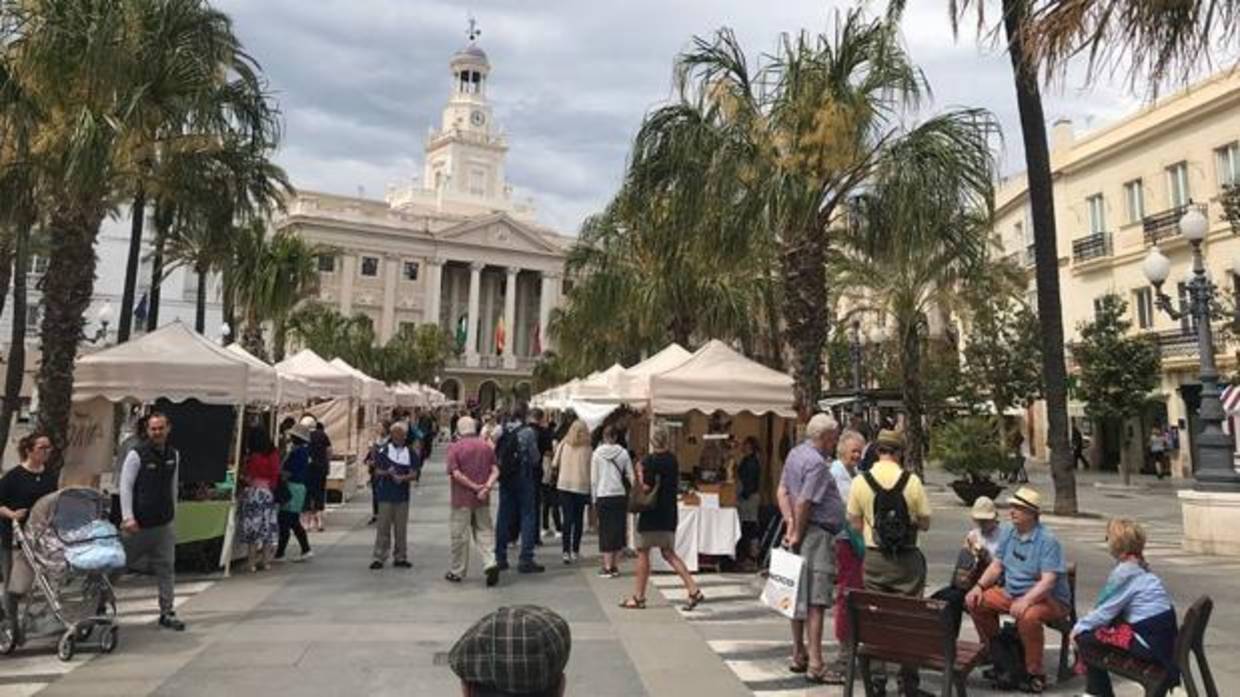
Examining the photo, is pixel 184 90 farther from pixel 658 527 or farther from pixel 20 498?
pixel 658 527

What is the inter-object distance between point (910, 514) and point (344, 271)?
256 feet

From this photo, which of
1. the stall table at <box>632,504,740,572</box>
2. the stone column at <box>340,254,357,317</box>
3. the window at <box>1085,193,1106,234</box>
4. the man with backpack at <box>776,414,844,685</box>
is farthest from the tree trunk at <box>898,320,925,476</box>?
the stone column at <box>340,254,357,317</box>

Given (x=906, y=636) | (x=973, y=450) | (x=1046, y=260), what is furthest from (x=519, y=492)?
(x=973, y=450)

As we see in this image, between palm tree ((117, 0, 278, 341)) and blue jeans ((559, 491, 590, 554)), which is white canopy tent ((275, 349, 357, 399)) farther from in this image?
blue jeans ((559, 491, 590, 554))

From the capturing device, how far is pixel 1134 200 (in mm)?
31531

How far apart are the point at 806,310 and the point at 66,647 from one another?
866 cm

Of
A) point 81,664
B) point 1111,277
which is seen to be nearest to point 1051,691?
point 81,664

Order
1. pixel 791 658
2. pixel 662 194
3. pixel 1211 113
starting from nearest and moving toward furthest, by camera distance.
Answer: pixel 791 658 → pixel 662 194 → pixel 1211 113

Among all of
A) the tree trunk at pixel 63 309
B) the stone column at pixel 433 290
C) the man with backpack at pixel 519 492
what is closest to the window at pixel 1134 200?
the man with backpack at pixel 519 492

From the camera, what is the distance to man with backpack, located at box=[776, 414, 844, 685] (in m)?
6.32

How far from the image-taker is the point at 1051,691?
20.4ft

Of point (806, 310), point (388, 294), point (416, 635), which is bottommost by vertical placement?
point (416, 635)

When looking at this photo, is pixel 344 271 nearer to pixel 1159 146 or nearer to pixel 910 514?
pixel 1159 146

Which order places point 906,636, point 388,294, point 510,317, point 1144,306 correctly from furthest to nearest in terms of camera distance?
point 510,317
point 388,294
point 1144,306
point 906,636
